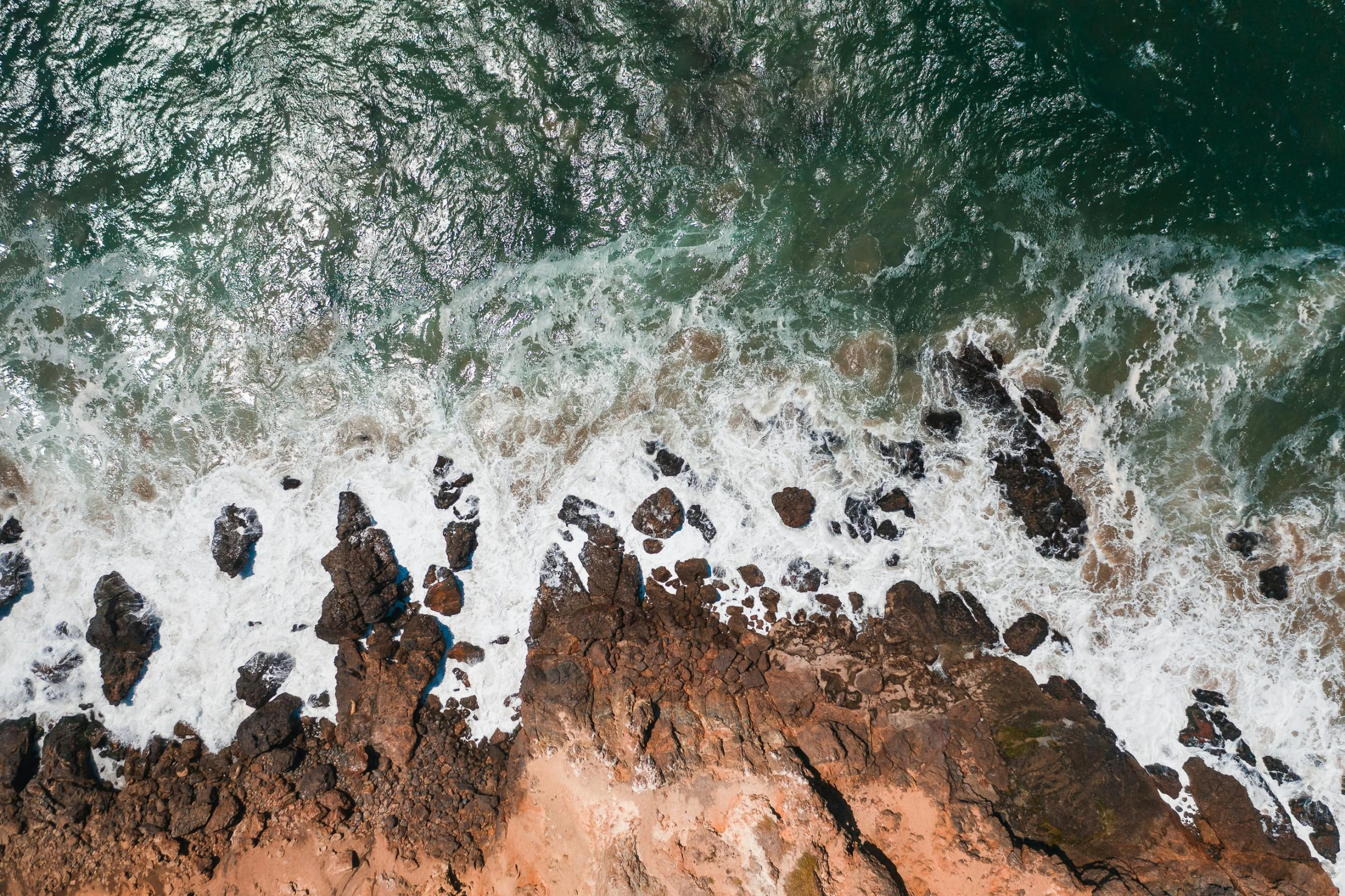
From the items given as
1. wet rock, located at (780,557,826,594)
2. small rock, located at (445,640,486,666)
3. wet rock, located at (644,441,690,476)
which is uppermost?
wet rock, located at (644,441,690,476)

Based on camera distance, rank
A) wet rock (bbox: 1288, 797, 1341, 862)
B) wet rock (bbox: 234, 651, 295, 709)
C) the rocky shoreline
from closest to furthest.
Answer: the rocky shoreline, wet rock (bbox: 1288, 797, 1341, 862), wet rock (bbox: 234, 651, 295, 709)

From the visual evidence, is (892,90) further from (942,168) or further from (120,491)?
(120,491)

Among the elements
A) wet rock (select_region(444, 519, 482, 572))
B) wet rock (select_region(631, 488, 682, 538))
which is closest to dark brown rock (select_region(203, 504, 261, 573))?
wet rock (select_region(444, 519, 482, 572))

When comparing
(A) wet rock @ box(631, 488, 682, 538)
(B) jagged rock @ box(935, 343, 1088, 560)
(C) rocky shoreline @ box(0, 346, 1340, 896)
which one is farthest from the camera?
(A) wet rock @ box(631, 488, 682, 538)

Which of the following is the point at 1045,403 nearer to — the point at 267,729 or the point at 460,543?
the point at 460,543

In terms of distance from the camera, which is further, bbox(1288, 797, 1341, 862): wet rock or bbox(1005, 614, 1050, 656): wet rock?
bbox(1005, 614, 1050, 656): wet rock

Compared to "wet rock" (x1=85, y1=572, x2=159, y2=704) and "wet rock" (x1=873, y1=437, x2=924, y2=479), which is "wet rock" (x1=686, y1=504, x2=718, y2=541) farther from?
"wet rock" (x1=85, y1=572, x2=159, y2=704)
